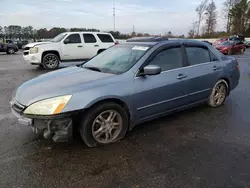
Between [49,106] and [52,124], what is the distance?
233 mm

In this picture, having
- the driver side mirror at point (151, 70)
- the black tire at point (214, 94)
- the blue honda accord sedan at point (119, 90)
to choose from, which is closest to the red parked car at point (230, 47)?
the black tire at point (214, 94)

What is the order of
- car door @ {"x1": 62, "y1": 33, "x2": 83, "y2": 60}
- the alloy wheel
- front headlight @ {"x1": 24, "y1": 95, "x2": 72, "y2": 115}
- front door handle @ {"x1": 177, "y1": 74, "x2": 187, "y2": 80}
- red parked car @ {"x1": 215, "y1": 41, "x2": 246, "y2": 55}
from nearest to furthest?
front headlight @ {"x1": 24, "y1": 95, "x2": 72, "y2": 115}
the alloy wheel
front door handle @ {"x1": 177, "y1": 74, "x2": 187, "y2": 80}
car door @ {"x1": 62, "y1": 33, "x2": 83, "y2": 60}
red parked car @ {"x1": 215, "y1": 41, "x2": 246, "y2": 55}

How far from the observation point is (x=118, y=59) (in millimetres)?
3926

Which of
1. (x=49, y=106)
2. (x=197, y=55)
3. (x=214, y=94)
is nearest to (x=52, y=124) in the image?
(x=49, y=106)

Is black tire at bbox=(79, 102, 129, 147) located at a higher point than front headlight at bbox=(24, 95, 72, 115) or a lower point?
lower

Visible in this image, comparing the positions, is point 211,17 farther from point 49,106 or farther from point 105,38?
point 49,106

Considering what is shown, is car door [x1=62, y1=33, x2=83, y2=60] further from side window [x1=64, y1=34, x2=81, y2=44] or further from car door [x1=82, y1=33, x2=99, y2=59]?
car door [x1=82, y1=33, x2=99, y2=59]

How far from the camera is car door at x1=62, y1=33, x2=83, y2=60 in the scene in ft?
36.1

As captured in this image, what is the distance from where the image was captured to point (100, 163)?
276 cm

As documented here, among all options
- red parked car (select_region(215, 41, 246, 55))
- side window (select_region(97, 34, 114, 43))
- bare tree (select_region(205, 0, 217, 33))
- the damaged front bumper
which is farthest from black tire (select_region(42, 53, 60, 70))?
bare tree (select_region(205, 0, 217, 33))

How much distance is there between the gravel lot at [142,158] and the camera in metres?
2.43

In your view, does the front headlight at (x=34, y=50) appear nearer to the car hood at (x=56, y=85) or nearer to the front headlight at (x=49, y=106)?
the car hood at (x=56, y=85)

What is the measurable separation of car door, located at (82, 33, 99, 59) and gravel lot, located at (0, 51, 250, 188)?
808cm

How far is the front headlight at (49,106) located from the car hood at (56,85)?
0.07 metres
